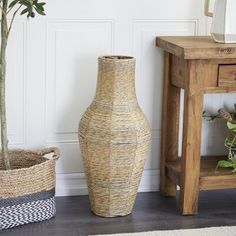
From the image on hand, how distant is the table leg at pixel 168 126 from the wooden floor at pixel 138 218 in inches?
3.0

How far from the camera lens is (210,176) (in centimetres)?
284

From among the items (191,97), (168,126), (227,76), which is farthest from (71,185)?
(227,76)

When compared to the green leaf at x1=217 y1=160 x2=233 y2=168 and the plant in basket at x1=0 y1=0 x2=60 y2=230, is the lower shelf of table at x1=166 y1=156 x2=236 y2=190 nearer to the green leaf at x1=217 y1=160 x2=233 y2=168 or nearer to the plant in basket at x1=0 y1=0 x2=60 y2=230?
the green leaf at x1=217 y1=160 x2=233 y2=168

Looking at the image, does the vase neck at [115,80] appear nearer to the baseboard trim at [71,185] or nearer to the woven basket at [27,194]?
the woven basket at [27,194]

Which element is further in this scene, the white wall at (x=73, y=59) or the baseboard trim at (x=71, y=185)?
the baseboard trim at (x=71, y=185)

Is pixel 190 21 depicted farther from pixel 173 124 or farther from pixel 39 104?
pixel 39 104

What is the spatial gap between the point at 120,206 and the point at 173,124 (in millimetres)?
507

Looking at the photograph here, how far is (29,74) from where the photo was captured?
2914mm

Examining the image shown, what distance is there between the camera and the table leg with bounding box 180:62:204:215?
2.70 metres

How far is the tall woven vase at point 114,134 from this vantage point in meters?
2.67

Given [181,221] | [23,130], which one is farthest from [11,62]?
[181,221]

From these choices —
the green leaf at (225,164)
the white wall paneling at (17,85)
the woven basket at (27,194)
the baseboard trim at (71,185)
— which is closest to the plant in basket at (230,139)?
the green leaf at (225,164)

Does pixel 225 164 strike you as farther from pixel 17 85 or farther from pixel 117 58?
pixel 17 85

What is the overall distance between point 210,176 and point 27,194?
81 cm
